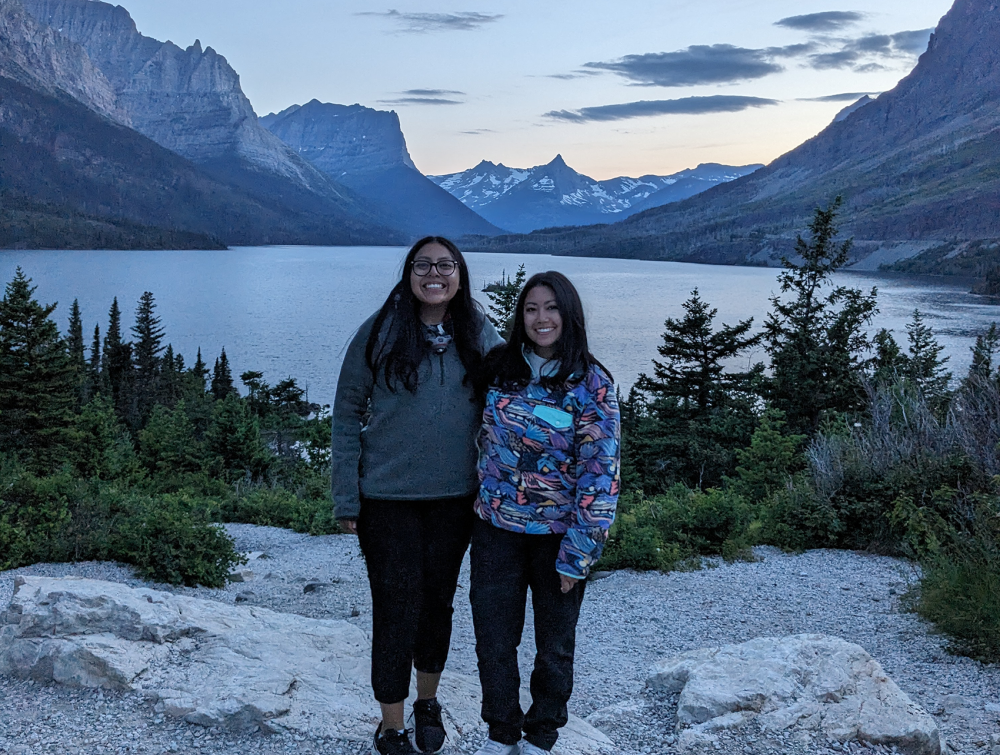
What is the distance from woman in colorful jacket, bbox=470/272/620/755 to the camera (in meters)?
3.19

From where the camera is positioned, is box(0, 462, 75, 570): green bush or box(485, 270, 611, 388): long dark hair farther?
box(0, 462, 75, 570): green bush

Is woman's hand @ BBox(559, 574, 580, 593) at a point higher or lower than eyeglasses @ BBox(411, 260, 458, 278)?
lower

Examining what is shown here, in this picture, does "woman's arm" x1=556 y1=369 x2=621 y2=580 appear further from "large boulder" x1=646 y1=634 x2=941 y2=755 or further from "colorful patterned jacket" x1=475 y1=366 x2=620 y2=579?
"large boulder" x1=646 y1=634 x2=941 y2=755

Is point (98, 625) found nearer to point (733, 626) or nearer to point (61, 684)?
point (61, 684)

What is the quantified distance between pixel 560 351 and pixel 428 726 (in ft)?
5.90

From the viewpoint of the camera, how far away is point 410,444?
10.8 ft

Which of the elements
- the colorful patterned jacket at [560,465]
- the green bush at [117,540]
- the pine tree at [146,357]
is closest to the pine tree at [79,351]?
the pine tree at [146,357]

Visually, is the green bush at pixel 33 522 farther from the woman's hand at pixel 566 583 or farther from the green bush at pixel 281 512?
the woman's hand at pixel 566 583

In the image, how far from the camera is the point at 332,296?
318 feet

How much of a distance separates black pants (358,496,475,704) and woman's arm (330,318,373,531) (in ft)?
0.36

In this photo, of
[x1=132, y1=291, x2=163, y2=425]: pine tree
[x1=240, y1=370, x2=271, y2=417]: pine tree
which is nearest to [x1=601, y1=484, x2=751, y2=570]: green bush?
[x1=240, y1=370, x2=271, y2=417]: pine tree

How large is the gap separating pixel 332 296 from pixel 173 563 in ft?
303

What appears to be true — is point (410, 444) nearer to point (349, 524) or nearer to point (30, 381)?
point (349, 524)

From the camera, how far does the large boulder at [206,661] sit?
3863mm
